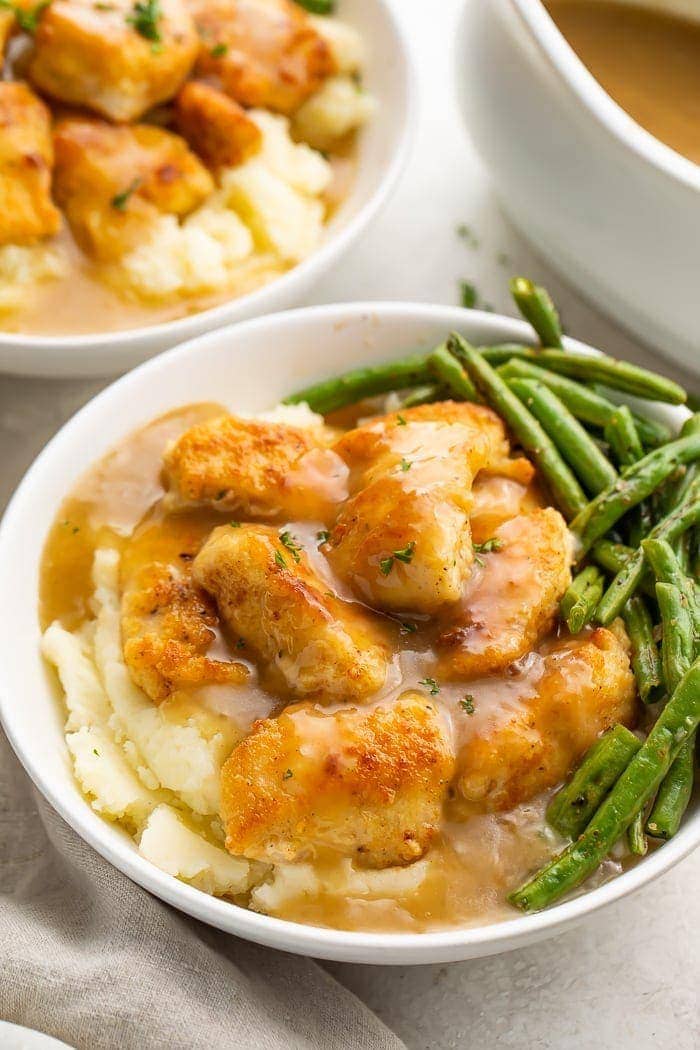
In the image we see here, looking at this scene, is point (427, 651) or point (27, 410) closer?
point (427, 651)

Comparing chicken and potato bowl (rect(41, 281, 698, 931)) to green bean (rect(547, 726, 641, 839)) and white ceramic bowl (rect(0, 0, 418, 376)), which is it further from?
white ceramic bowl (rect(0, 0, 418, 376))

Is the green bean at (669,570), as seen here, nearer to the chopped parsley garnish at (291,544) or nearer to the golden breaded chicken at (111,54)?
the chopped parsley garnish at (291,544)

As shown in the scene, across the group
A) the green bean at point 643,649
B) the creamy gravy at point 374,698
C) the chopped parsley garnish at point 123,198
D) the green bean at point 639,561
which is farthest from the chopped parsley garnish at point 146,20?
the green bean at point 643,649

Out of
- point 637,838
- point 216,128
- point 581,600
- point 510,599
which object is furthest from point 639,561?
point 216,128

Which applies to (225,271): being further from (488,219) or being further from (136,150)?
(488,219)

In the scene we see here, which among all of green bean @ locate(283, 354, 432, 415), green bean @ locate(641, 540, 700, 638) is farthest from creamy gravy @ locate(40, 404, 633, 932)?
green bean @ locate(283, 354, 432, 415)

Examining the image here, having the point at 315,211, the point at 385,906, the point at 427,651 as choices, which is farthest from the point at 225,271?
the point at 385,906

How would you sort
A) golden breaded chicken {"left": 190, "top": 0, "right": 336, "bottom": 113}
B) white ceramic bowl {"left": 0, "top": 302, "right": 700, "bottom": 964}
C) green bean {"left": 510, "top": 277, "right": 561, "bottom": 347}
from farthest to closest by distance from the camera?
1. golden breaded chicken {"left": 190, "top": 0, "right": 336, "bottom": 113}
2. green bean {"left": 510, "top": 277, "right": 561, "bottom": 347}
3. white ceramic bowl {"left": 0, "top": 302, "right": 700, "bottom": 964}
